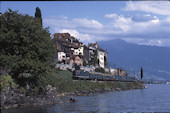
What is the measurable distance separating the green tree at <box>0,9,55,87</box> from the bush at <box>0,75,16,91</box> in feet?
7.05

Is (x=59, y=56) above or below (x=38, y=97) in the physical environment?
above

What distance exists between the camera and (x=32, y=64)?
52969 millimetres

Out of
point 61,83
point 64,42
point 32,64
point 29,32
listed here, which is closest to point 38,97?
point 32,64

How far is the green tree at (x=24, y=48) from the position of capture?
175ft

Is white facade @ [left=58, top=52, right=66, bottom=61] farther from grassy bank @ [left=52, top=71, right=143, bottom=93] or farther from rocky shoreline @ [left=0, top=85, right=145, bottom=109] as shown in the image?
rocky shoreline @ [left=0, top=85, right=145, bottom=109]

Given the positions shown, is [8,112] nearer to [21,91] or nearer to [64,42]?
[21,91]

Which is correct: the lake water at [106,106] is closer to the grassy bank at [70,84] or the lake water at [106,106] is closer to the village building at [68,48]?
the grassy bank at [70,84]

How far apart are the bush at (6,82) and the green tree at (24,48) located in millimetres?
2148

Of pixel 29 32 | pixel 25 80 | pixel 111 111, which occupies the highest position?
pixel 29 32

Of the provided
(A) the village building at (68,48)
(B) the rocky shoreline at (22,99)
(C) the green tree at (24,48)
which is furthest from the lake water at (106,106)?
(A) the village building at (68,48)

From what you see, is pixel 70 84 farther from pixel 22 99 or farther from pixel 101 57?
pixel 101 57

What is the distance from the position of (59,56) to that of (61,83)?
5071cm

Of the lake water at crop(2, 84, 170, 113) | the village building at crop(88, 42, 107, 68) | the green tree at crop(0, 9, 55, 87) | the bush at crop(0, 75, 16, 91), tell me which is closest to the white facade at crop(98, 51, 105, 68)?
the village building at crop(88, 42, 107, 68)

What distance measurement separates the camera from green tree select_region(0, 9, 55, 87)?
53281mm
